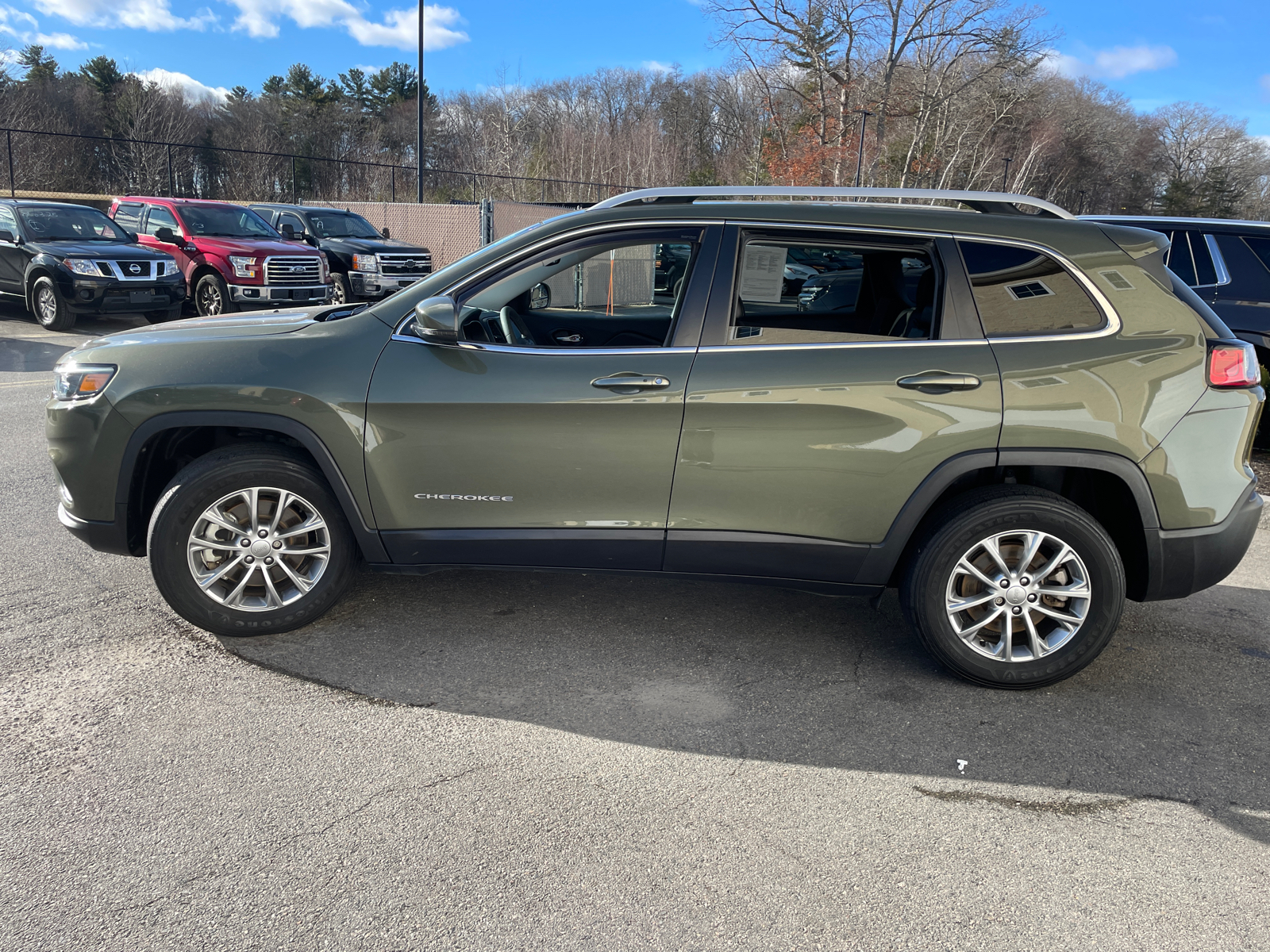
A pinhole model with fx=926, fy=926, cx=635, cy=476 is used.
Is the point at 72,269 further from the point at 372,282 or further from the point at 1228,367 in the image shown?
the point at 1228,367

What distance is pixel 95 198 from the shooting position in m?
30.5

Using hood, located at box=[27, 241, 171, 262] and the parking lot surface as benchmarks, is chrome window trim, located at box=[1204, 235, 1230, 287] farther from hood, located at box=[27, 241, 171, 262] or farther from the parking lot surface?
hood, located at box=[27, 241, 171, 262]

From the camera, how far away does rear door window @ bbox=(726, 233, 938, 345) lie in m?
3.64

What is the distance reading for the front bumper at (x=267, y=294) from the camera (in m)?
14.0

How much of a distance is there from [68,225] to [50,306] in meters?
1.48

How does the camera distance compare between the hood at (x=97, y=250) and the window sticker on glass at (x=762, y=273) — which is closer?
the window sticker on glass at (x=762, y=273)

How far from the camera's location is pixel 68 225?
13742mm

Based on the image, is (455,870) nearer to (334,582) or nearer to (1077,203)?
(334,582)

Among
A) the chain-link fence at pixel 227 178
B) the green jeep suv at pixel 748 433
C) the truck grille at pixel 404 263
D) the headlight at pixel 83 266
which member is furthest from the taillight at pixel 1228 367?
the chain-link fence at pixel 227 178

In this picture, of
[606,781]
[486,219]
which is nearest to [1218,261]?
[606,781]

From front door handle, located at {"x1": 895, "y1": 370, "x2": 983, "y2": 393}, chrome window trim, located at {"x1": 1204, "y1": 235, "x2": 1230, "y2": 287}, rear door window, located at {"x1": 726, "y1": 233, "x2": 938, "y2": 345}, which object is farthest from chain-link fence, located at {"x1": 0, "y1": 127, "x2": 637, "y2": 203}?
→ front door handle, located at {"x1": 895, "y1": 370, "x2": 983, "y2": 393}

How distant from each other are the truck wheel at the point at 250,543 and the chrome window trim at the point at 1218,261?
772 cm

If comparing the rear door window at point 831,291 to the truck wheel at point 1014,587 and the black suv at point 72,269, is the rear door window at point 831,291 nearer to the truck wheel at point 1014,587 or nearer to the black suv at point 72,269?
the truck wheel at point 1014,587

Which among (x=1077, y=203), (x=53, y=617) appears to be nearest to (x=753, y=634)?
(x=53, y=617)
